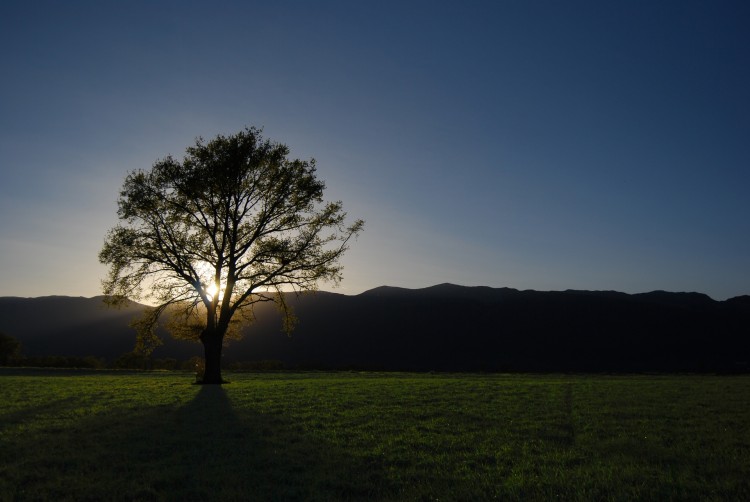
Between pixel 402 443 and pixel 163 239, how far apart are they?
2505 centimetres

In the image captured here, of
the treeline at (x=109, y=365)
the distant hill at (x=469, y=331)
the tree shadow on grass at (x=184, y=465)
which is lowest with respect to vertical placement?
the tree shadow on grass at (x=184, y=465)

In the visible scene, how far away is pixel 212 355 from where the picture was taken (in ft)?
101

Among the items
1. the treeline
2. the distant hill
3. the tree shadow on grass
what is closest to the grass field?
the tree shadow on grass

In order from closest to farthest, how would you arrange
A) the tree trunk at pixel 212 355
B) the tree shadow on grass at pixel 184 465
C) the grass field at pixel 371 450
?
the tree shadow on grass at pixel 184 465, the grass field at pixel 371 450, the tree trunk at pixel 212 355

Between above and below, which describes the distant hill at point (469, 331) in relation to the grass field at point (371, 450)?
above

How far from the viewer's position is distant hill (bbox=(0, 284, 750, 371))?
113812 millimetres

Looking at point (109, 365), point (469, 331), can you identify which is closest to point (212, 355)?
point (109, 365)

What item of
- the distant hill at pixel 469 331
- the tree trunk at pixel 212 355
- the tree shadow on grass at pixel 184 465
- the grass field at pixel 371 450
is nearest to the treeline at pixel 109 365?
the tree trunk at pixel 212 355

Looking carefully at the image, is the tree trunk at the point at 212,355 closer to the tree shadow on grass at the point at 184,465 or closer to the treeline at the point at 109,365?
the treeline at the point at 109,365

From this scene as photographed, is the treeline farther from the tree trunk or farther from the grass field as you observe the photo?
the grass field

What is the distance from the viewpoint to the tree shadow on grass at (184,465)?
6879 millimetres

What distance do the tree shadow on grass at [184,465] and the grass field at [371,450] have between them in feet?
0.10

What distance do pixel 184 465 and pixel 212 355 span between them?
23.6 meters

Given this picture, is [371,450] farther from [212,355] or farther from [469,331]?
[469,331]
